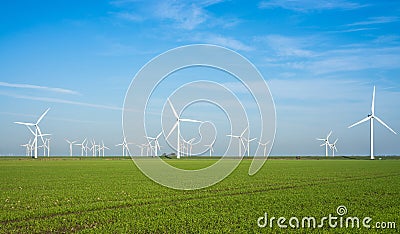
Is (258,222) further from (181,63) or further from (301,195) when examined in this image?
(181,63)

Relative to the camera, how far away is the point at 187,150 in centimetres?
16875

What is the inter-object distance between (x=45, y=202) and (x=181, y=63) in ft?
54.2

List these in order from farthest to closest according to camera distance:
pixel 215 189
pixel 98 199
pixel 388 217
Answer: pixel 215 189 < pixel 98 199 < pixel 388 217

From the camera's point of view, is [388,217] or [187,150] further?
[187,150]

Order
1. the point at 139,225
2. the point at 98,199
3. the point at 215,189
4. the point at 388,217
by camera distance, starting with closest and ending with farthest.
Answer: the point at 139,225
the point at 388,217
the point at 98,199
the point at 215,189

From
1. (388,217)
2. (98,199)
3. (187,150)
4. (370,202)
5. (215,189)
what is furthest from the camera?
(187,150)

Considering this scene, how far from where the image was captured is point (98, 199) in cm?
2786

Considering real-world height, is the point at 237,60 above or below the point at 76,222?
above

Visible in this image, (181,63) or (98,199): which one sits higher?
(181,63)

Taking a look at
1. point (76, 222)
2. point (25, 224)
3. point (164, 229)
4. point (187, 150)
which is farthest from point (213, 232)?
point (187, 150)

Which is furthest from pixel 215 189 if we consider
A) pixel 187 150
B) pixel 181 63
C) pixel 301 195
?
pixel 187 150

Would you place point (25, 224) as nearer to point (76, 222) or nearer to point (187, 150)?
point (76, 222)

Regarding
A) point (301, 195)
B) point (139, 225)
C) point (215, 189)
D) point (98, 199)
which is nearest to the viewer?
point (139, 225)

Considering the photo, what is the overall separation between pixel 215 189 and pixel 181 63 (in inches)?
440
